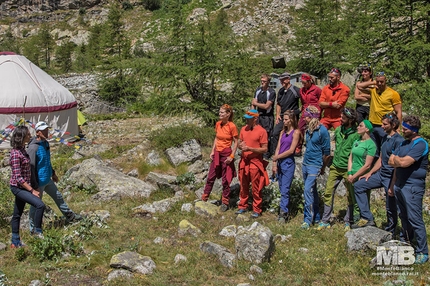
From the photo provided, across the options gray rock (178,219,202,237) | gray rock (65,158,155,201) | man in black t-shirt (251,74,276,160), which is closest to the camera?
gray rock (178,219,202,237)

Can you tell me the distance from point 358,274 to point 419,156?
1.56 meters

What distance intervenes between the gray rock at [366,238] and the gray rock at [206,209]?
2.54m

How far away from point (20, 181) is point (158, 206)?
2.69 metres

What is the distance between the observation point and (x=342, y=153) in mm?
6355

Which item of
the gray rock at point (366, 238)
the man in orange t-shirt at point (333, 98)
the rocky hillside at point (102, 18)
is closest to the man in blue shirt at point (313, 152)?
the gray rock at point (366, 238)

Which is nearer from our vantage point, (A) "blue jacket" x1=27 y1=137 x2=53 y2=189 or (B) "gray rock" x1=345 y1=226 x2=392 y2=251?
(B) "gray rock" x1=345 y1=226 x2=392 y2=251

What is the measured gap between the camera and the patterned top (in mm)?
5957

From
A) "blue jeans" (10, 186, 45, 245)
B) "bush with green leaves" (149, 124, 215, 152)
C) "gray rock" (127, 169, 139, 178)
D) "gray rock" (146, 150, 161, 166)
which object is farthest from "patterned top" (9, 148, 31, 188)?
"bush with green leaves" (149, 124, 215, 152)

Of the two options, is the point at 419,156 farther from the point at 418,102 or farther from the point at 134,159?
the point at 134,159

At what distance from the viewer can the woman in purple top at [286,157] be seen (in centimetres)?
670

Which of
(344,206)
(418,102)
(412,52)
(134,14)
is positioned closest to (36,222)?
(344,206)

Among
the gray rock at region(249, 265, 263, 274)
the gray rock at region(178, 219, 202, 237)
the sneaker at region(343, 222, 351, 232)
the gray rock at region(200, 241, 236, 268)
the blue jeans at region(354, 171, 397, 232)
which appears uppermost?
Result: the blue jeans at region(354, 171, 397, 232)

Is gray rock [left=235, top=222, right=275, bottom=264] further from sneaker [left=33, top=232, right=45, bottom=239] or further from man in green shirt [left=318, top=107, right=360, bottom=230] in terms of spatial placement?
sneaker [left=33, top=232, right=45, bottom=239]

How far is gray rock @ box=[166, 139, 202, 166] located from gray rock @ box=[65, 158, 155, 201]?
176 centimetres
